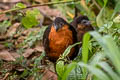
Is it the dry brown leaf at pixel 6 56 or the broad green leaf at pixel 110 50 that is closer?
the broad green leaf at pixel 110 50

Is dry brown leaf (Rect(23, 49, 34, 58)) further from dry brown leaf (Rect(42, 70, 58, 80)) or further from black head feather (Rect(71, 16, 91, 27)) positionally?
black head feather (Rect(71, 16, 91, 27))

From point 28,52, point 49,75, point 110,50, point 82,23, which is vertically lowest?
point 49,75

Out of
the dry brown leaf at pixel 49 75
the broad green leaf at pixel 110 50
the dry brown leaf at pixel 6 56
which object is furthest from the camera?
the dry brown leaf at pixel 6 56

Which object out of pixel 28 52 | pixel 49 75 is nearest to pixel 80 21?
pixel 28 52

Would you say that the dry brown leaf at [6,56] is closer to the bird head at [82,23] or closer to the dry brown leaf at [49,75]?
the dry brown leaf at [49,75]

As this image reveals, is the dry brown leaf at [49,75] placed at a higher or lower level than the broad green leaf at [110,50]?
lower

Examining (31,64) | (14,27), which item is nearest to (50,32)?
(31,64)

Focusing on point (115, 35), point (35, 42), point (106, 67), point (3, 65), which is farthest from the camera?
point (35, 42)

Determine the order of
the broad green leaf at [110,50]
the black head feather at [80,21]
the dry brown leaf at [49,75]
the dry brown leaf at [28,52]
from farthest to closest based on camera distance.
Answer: the black head feather at [80,21] < the dry brown leaf at [28,52] < the dry brown leaf at [49,75] < the broad green leaf at [110,50]

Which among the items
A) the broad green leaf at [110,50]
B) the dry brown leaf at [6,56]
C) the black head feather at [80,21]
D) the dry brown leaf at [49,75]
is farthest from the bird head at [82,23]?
the broad green leaf at [110,50]

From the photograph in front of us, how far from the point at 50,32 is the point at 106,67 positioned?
7.25 ft

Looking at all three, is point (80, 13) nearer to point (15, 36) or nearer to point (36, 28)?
point (36, 28)

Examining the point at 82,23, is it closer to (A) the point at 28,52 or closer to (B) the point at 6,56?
(A) the point at 28,52

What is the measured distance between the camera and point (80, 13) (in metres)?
5.68
